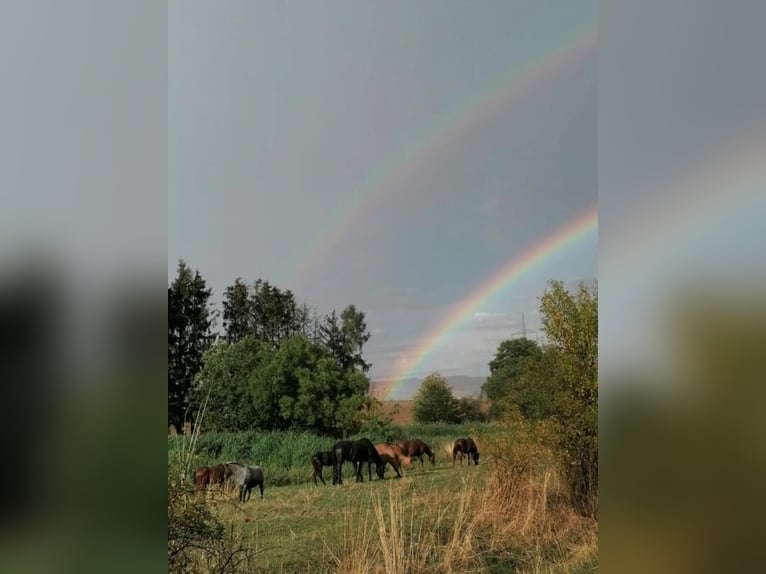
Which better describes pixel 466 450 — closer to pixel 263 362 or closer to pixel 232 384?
pixel 263 362

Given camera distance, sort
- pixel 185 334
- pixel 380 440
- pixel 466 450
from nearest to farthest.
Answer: pixel 185 334, pixel 380 440, pixel 466 450

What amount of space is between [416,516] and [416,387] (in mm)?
Answer: 665

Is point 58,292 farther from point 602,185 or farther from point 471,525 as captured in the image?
point 471,525

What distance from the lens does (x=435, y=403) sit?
3266mm

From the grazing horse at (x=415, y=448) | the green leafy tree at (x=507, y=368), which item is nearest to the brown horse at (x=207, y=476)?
the grazing horse at (x=415, y=448)

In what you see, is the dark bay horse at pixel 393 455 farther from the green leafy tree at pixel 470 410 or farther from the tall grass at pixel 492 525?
the green leafy tree at pixel 470 410

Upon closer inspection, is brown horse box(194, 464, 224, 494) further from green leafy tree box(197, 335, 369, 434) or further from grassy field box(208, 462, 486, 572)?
green leafy tree box(197, 335, 369, 434)

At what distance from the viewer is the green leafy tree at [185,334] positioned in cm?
292

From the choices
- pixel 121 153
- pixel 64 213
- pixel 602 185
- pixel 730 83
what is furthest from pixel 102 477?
pixel 730 83

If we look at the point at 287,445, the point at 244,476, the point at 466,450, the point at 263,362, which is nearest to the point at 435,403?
the point at 466,450

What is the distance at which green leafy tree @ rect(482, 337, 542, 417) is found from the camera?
10.7ft

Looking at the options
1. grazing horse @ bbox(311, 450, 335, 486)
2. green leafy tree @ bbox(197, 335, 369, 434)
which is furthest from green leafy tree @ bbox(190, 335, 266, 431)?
grazing horse @ bbox(311, 450, 335, 486)

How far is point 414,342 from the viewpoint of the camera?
317 cm

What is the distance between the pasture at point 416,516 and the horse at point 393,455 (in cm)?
5
